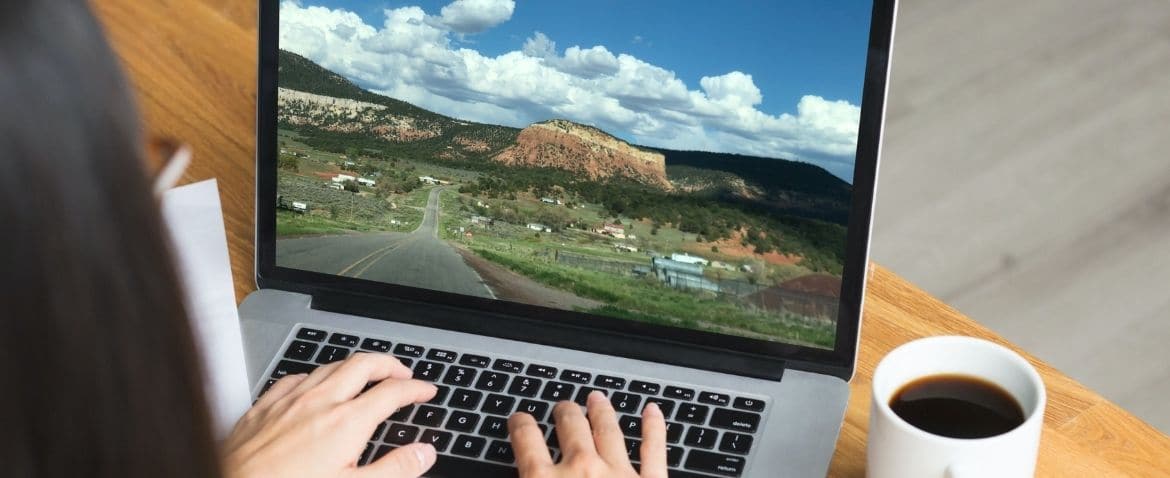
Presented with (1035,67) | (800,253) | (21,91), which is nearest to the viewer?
(21,91)

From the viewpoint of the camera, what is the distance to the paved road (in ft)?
2.54

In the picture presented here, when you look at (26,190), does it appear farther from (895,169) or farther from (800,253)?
(895,169)

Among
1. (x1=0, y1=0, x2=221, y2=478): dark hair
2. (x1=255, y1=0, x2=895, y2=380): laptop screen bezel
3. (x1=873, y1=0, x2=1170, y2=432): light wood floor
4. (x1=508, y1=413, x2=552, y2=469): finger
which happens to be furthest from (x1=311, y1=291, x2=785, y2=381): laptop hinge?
(x1=873, y1=0, x2=1170, y2=432): light wood floor

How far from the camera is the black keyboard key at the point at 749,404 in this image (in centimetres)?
68

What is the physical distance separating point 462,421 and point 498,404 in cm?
3

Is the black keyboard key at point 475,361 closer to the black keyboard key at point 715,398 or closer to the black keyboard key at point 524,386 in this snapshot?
the black keyboard key at point 524,386

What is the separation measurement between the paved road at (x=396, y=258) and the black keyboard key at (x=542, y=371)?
75 millimetres

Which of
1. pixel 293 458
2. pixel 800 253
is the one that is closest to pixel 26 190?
pixel 293 458

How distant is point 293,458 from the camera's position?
0.64 meters

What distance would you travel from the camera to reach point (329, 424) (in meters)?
0.65

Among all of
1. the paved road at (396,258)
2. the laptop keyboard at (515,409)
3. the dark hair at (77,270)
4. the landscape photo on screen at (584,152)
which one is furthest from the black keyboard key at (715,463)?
the dark hair at (77,270)

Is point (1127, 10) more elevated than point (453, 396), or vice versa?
point (1127, 10)

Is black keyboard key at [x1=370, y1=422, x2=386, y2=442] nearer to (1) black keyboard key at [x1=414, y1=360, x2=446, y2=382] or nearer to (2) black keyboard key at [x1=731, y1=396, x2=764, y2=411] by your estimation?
(1) black keyboard key at [x1=414, y1=360, x2=446, y2=382]

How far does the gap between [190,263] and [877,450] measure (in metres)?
0.47
